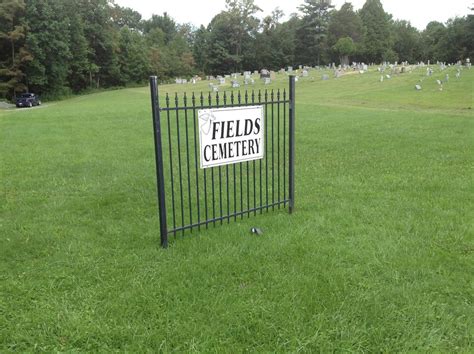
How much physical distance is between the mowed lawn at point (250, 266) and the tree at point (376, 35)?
61.9 metres

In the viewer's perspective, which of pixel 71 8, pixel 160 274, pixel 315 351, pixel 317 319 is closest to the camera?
pixel 315 351

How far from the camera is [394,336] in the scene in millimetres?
2938

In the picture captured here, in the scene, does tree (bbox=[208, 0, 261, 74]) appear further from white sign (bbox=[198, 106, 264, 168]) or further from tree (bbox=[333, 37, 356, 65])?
white sign (bbox=[198, 106, 264, 168])

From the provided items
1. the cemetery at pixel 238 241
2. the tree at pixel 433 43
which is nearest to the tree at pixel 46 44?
the cemetery at pixel 238 241

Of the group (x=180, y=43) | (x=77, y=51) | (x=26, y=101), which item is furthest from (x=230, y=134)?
(x=180, y=43)

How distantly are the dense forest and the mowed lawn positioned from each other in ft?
124

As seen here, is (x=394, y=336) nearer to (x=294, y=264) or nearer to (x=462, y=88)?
Result: (x=294, y=264)

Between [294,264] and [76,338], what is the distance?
202cm

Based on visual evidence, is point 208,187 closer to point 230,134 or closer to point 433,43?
point 230,134

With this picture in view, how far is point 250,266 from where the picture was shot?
391 cm

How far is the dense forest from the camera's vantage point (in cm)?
4012

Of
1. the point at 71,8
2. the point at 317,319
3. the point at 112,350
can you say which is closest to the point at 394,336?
the point at 317,319

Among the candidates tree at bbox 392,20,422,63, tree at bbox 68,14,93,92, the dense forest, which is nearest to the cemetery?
the dense forest

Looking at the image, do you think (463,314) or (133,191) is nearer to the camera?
(463,314)
